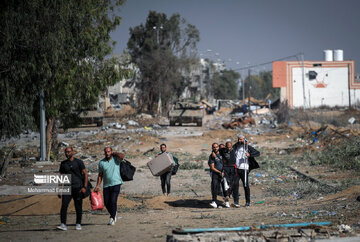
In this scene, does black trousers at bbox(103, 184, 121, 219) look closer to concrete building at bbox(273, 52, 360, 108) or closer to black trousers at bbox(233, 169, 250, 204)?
black trousers at bbox(233, 169, 250, 204)

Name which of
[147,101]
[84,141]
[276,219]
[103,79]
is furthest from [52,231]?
[147,101]

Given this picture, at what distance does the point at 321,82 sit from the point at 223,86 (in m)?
32.5

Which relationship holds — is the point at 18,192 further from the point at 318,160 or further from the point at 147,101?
the point at 147,101

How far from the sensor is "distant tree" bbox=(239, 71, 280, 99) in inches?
4485

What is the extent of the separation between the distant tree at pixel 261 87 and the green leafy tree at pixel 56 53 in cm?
8446

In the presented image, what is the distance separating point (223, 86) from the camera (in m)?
98.8

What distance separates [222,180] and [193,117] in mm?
30051

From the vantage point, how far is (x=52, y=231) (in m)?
8.98

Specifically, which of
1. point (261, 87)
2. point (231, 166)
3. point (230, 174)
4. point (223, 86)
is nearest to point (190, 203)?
point (230, 174)

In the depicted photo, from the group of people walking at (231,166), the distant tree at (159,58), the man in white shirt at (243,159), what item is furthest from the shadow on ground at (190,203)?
the distant tree at (159,58)

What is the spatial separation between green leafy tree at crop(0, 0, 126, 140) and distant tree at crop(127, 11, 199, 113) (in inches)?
1484

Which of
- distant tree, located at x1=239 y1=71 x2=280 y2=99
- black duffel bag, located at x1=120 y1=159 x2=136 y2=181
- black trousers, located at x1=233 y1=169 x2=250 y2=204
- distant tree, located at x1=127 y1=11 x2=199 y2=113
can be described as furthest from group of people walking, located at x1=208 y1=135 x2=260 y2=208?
distant tree, located at x1=239 y1=71 x2=280 y2=99

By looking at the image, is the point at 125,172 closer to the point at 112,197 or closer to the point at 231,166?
the point at 112,197

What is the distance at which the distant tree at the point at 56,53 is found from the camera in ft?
51.4
